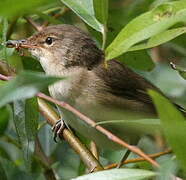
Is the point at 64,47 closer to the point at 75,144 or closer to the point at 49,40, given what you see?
the point at 49,40

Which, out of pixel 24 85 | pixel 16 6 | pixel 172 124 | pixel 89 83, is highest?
pixel 16 6

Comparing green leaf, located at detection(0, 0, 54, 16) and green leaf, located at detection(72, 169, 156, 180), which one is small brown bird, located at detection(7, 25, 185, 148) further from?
green leaf, located at detection(0, 0, 54, 16)

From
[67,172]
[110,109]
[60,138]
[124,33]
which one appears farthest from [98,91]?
[124,33]

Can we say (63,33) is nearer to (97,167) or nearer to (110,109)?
(110,109)

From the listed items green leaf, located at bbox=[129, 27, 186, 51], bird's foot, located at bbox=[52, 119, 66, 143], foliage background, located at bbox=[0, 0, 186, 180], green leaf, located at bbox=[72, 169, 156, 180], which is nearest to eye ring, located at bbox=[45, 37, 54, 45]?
foliage background, located at bbox=[0, 0, 186, 180]

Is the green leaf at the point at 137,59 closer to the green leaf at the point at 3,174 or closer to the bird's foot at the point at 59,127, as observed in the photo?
the bird's foot at the point at 59,127

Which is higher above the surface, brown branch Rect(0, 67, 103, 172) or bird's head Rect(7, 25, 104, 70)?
bird's head Rect(7, 25, 104, 70)

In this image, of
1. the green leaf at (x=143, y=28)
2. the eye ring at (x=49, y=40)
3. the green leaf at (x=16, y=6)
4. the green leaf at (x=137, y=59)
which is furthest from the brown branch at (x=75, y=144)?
the green leaf at (x=16, y=6)

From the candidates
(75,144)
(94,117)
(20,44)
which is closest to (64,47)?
(20,44)

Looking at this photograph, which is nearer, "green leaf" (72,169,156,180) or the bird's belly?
"green leaf" (72,169,156,180)
